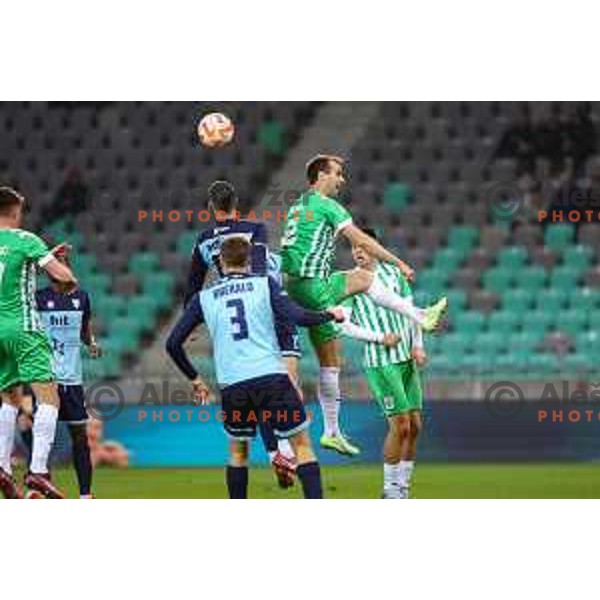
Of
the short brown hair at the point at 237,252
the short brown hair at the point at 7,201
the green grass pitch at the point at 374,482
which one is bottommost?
the green grass pitch at the point at 374,482

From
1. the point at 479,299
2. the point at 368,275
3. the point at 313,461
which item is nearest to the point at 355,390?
the point at 479,299

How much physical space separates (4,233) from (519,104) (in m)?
8.14

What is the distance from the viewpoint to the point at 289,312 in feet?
41.3

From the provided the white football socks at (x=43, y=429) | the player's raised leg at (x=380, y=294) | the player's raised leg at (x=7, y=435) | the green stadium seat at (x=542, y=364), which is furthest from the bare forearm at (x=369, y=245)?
the green stadium seat at (x=542, y=364)

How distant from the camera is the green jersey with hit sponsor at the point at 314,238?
46.1ft

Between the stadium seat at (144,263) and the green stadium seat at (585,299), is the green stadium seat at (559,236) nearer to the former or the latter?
the green stadium seat at (585,299)

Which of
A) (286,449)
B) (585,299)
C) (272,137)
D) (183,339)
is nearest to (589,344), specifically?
(585,299)

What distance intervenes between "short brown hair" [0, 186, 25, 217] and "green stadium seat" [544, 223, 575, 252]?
7.81 meters

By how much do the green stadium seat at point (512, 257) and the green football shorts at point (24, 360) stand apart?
7.64 meters

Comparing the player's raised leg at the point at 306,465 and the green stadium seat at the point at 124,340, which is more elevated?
the green stadium seat at the point at 124,340

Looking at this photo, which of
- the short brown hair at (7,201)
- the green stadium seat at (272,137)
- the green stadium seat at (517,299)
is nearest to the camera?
the short brown hair at (7,201)

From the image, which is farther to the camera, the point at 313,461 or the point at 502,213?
the point at 502,213

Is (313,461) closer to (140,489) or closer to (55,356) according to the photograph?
(55,356)

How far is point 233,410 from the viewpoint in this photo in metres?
12.6
